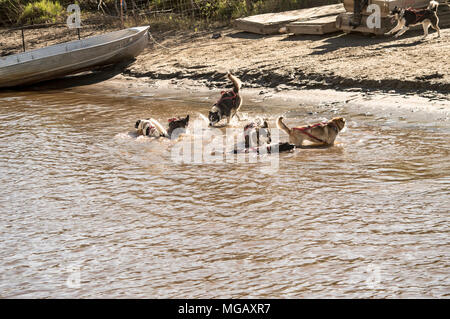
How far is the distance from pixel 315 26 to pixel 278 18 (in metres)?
1.78

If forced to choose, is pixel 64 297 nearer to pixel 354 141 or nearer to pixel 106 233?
pixel 106 233

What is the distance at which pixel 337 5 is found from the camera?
1554 centimetres

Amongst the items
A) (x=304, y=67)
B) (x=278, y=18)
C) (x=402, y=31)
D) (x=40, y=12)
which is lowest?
(x=304, y=67)

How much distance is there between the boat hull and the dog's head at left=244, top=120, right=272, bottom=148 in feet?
26.8

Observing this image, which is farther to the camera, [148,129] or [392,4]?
[392,4]

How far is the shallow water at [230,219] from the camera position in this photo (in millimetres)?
4562

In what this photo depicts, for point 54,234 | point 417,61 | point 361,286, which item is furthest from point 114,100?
point 361,286

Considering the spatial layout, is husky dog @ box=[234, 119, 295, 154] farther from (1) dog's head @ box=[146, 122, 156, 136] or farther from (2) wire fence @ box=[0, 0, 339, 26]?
(2) wire fence @ box=[0, 0, 339, 26]

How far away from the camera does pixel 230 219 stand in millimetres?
5789

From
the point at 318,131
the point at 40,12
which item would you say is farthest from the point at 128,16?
the point at 318,131

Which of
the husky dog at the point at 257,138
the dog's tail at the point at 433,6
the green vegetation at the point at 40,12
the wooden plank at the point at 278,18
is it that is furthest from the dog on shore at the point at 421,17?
the green vegetation at the point at 40,12

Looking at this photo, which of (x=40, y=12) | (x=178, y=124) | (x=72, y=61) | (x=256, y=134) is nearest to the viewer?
(x=256, y=134)

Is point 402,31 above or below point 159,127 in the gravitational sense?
above

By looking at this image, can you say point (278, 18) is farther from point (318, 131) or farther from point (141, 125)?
point (318, 131)
